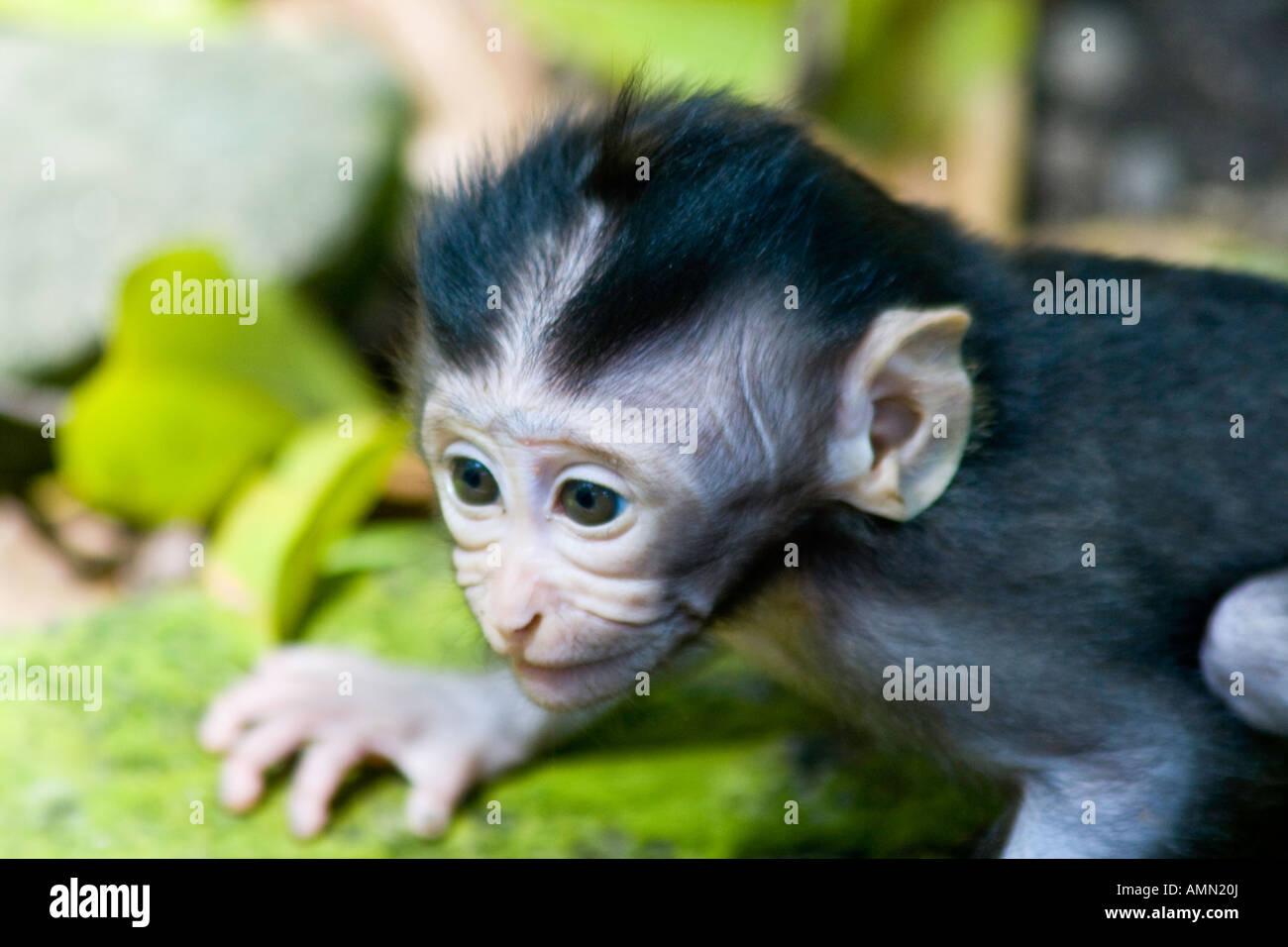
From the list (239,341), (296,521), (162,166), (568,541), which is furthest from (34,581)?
(568,541)

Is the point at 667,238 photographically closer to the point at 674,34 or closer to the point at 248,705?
the point at 248,705

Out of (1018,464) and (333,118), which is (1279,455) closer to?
(1018,464)

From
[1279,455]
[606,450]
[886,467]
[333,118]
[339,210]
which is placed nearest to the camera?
[606,450]

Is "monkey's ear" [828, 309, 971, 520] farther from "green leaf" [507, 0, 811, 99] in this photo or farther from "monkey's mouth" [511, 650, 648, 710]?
"green leaf" [507, 0, 811, 99]

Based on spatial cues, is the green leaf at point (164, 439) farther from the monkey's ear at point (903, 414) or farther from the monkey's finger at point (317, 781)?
the monkey's ear at point (903, 414)

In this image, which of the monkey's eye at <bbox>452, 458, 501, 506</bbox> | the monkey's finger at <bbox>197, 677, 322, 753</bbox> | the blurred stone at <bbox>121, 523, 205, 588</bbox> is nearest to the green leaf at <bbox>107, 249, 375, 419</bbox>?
the blurred stone at <bbox>121, 523, 205, 588</bbox>
